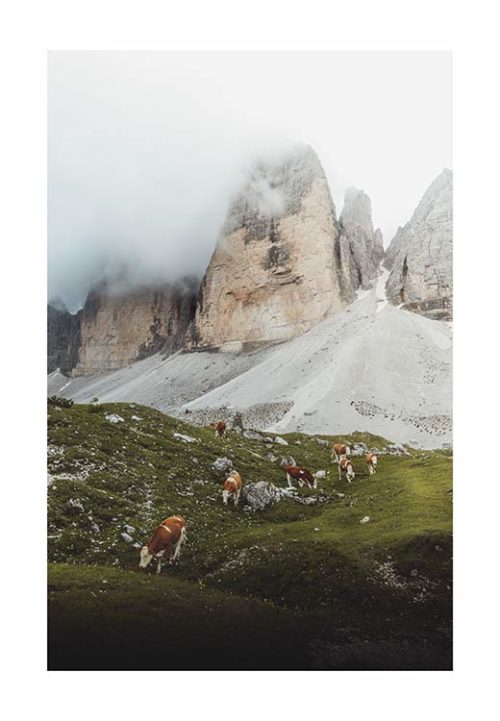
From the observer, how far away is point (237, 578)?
10.5 metres

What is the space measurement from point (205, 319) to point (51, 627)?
116740 mm

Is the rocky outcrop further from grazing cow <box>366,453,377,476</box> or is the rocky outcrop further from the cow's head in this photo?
the cow's head

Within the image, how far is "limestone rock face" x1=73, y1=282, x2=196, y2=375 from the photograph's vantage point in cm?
15088

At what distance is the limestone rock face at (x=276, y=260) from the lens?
103 m

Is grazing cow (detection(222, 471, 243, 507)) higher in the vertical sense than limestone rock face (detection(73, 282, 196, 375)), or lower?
lower

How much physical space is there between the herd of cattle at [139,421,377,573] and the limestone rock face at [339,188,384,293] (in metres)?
87.4

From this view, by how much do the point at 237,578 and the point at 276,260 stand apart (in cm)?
10318

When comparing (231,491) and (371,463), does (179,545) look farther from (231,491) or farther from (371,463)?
(371,463)

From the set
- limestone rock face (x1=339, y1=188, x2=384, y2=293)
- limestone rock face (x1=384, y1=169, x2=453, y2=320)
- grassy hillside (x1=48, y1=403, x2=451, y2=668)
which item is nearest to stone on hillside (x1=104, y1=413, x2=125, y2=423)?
grassy hillside (x1=48, y1=403, x2=451, y2=668)

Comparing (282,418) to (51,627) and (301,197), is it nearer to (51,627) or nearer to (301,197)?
(51,627)

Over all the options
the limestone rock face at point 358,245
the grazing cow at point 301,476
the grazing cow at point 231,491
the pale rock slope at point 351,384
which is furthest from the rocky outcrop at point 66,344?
the grazing cow at point 231,491

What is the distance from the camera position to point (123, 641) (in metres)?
9.21

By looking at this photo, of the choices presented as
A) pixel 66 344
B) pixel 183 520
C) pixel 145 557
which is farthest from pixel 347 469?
pixel 66 344

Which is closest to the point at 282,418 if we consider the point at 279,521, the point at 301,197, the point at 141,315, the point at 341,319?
the point at 279,521
